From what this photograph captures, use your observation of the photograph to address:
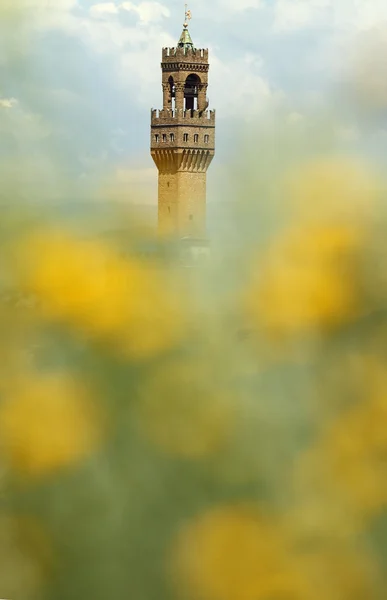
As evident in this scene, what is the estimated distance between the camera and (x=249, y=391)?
15.6 feet

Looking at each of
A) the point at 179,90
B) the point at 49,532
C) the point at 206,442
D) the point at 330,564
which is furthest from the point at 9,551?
the point at 179,90

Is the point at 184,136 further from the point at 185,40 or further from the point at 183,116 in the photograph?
the point at 185,40

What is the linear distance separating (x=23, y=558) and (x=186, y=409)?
2.41 feet

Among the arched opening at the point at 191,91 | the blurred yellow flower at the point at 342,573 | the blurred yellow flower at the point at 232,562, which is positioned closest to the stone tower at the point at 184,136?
the arched opening at the point at 191,91

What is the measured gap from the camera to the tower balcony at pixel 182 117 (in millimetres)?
5176

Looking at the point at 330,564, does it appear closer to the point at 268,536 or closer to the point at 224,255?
the point at 268,536

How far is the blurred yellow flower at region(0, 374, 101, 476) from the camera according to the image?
4.75 metres

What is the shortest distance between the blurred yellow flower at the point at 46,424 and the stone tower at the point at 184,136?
67 centimetres

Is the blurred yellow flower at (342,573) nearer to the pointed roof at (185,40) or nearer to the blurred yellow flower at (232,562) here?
the blurred yellow flower at (232,562)

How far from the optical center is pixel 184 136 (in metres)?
5.88

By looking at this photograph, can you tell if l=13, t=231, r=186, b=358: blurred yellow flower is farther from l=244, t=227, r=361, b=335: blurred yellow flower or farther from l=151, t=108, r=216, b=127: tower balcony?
l=151, t=108, r=216, b=127: tower balcony

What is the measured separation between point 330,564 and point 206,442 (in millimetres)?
573

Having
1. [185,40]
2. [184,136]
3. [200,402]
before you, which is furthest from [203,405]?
[184,136]

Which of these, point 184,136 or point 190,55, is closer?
point 190,55
